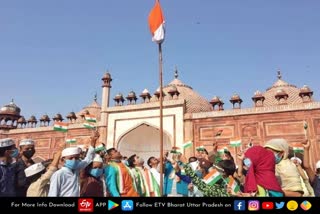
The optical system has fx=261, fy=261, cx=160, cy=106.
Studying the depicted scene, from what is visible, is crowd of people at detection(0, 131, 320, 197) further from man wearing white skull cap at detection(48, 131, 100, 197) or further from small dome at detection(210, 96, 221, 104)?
small dome at detection(210, 96, 221, 104)

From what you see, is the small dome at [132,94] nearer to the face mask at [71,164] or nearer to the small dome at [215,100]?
the small dome at [215,100]

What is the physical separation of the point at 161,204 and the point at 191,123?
38.6 feet

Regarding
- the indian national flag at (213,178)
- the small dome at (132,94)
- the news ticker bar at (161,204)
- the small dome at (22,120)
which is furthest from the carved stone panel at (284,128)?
the small dome at (22,120)

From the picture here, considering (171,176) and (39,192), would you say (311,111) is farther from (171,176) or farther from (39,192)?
(39,192)

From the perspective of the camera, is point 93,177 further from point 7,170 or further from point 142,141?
point 142,141

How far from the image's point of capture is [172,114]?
14.3 m

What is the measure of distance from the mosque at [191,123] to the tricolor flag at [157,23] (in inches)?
299

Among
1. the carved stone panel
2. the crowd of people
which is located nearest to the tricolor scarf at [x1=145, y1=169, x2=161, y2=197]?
the crowd of people

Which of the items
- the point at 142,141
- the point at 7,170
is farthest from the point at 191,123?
the point at 7,170

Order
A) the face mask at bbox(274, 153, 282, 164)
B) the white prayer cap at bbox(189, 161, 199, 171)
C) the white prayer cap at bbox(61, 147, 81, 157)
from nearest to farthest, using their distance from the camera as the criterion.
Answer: the face mask at bbox(274, 153, 282, 164), the white prayer cap at bbox(61, 147, 81, 157), the white prayer cap at bbox(189, 161, 199, 171)

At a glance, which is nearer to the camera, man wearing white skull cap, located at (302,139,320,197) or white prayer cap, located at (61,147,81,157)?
white prayer cap, located at (61,147,81,157)

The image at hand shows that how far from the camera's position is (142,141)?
1619 centimetres

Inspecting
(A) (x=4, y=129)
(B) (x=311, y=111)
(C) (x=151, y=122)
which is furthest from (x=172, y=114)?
(A) (x=4, y=129)

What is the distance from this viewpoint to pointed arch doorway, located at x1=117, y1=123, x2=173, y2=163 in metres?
15.0
